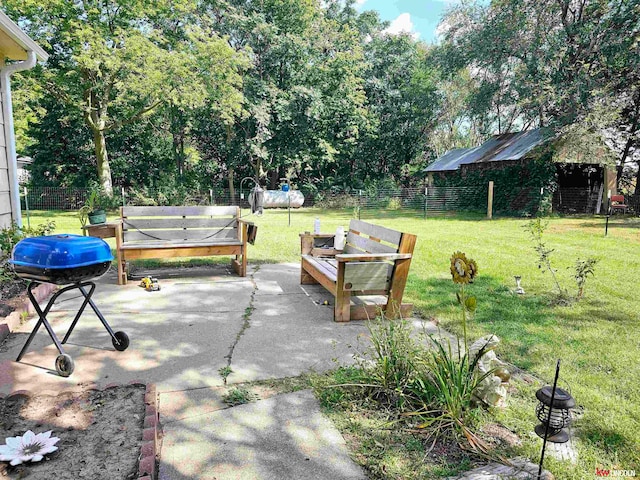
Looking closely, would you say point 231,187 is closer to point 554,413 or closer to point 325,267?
point 325,267

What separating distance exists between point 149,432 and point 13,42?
5992 mm

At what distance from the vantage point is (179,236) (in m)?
5.91

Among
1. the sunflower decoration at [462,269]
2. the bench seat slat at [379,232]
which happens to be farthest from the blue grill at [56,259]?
the bench seat slat at [379,232]

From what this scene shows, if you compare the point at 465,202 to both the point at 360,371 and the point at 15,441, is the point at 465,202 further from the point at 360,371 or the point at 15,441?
the point at 15,441

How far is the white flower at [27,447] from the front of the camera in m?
1.84

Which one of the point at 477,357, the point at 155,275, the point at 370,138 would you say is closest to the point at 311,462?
the point at 477,357

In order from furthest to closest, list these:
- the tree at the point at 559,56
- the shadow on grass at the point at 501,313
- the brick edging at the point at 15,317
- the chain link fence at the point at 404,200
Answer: the chain link fence at the point at 404,200, the tree at the point at 559,56, the shadow on grass at the point at 501,313, the brick edging at the point at 15,317

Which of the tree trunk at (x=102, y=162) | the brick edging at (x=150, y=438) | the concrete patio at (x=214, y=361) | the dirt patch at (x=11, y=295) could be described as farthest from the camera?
the tree trunk at (x=102, y=162)

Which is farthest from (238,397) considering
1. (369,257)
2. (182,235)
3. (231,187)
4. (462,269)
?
(231,187)

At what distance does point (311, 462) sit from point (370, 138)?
976 inches

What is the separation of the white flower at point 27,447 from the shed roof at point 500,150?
56.0ft

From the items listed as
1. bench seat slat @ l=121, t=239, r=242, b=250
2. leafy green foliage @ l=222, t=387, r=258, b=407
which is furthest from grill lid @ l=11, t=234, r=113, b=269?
bench seat slat @ l=121, t=239, r=242, b=250

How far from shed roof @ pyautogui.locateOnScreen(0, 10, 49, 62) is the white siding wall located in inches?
32.9

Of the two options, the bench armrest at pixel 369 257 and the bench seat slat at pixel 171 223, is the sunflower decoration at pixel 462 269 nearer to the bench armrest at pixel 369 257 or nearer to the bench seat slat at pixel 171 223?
the bench armrest at pixel 369 257
